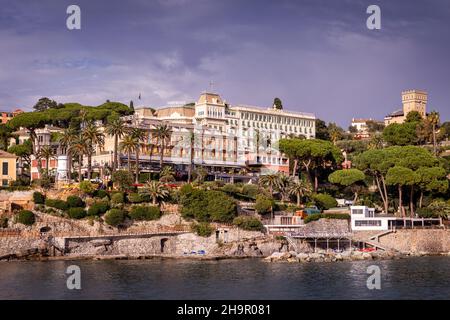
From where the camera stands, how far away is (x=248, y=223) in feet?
299

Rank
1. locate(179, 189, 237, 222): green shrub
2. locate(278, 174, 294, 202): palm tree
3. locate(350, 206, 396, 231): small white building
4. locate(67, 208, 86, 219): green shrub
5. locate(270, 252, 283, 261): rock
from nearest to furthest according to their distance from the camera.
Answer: locate(270, 252, 283, 261): rock → locate(67, 208, 86, 219): green shrub → locate(179, 189, 237, 222): green shrub → locate(350, 206, 396, 231): small white building → locate(278, 174, 294, 202): palm tree

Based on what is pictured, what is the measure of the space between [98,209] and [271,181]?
25.7 meters

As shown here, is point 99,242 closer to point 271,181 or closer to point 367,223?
point 271,181

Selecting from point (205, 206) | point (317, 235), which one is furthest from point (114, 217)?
point (317, 235)

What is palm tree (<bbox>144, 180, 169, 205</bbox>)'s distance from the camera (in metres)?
91.4

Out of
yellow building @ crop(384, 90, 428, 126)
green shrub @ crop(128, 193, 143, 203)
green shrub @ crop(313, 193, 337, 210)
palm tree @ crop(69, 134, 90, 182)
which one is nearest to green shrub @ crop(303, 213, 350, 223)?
green shrub @ crop(313, 193, 337, 210)

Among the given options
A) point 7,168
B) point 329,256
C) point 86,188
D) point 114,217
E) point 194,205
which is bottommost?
point 329,256

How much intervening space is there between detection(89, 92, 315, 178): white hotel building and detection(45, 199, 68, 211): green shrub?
20.9 meters

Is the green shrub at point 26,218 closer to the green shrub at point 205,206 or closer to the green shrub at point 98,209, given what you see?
the green shrub at point 98,209

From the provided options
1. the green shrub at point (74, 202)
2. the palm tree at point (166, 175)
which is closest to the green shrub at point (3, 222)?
the green shrub at point (74, 202)

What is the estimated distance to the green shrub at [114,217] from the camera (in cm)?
8681

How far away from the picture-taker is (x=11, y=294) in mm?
56156

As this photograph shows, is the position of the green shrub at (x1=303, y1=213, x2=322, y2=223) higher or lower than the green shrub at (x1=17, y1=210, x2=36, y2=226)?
lower

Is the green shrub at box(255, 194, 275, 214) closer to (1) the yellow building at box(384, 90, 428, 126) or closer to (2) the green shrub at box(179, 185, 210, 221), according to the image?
(2) the green shrub at box(179, 185, 210, 221)
